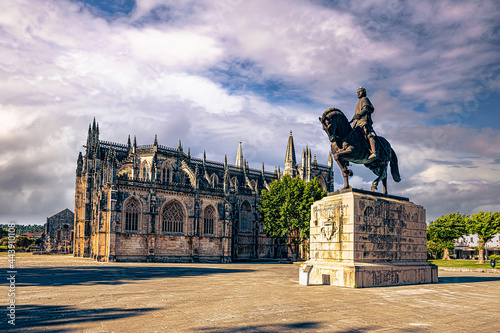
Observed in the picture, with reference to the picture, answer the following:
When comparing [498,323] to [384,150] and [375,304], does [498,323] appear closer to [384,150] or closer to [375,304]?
[375,304]

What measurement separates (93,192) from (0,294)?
42780 mm

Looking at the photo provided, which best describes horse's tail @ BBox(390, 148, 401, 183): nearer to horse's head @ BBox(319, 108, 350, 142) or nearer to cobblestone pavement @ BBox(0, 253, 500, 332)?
horse's head @ BBox(319, 108, 350, 142)

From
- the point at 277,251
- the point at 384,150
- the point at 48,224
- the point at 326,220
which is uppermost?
the point at 384,150

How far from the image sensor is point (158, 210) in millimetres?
44719

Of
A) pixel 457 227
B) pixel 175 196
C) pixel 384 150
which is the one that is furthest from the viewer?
pixel 457 227

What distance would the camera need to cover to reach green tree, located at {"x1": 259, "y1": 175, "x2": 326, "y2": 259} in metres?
45.2

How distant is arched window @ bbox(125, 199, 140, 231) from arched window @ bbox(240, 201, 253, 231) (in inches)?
870

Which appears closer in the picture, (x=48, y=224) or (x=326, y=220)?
(x=326, y=220)

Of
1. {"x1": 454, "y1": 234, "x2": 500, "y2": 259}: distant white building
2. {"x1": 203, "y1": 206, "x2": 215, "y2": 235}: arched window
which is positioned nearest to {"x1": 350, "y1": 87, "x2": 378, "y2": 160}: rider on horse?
{"x1": 203, "y1": 206, "x2": 215, "y2": 235}: arched window

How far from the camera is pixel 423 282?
16328 mm

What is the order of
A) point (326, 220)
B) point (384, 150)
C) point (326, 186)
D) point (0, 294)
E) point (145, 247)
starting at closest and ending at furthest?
1. point (0, 294)
2. point (326, 220)
3. point (384, 150)
4. point (145, 247)
5. point (326, 186)

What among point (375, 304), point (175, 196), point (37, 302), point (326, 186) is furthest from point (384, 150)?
point (326, 186)

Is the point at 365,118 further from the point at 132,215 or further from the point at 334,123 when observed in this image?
the point at 132,215

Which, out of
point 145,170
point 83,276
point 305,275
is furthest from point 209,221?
point 305,275
